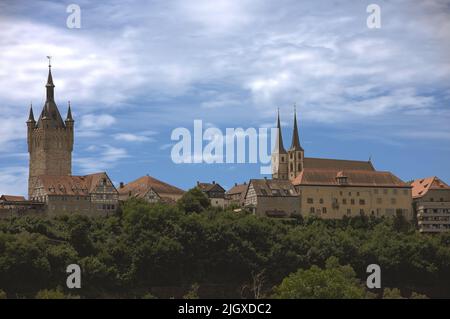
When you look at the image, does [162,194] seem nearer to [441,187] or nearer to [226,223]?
[226,223]

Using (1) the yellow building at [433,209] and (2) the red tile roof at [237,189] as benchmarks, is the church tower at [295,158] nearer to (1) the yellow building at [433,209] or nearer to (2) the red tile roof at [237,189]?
(2) the red tile roof at [237,189]

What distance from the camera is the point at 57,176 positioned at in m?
91.3

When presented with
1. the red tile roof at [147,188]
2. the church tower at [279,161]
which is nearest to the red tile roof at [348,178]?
the church tower at [279,161]

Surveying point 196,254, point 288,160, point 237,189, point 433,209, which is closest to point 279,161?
point 288,160

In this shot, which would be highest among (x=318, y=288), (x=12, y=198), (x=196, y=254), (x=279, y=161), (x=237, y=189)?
(x=279, y=161)

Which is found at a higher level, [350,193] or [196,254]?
[350,193]

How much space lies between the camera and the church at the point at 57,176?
8869 centimetres

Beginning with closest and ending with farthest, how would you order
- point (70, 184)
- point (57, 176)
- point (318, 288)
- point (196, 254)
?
point (318, 288) < point (196, 254) < point (70, 184) < point (57, 176)

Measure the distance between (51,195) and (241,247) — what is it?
18.9m

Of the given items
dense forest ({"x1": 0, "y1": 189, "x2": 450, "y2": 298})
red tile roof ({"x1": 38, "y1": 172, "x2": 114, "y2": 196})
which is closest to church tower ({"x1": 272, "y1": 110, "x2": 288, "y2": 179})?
dense forest ({"x1": 0, "y1": 189, "x2": 450, "y2": 298})

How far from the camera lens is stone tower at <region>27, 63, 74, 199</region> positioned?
10056cm

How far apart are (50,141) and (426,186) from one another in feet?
133

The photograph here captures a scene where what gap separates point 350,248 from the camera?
280 feet

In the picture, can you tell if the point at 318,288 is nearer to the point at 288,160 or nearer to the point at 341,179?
the point at 341,179
